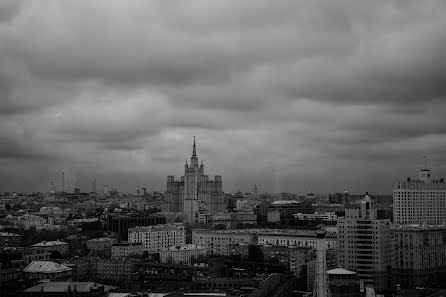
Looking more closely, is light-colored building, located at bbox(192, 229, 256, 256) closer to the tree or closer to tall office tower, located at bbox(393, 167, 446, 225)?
the tree

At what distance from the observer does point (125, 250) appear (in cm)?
4259

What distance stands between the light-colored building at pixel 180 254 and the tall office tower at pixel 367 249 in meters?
11.9

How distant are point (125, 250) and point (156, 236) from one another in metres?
5.77

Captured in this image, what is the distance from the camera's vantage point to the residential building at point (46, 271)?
99.6ft

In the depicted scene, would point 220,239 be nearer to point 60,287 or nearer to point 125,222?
point 125,222

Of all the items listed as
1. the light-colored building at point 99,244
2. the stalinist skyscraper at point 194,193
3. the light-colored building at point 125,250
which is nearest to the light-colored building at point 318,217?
the stalinist skyscraper at point 194,193

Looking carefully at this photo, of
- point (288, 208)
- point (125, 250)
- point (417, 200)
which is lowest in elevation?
point (125, 250)

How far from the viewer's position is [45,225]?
56.9 meters

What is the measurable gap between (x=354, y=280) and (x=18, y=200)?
58.6 m

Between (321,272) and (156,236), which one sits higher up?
(321,272)

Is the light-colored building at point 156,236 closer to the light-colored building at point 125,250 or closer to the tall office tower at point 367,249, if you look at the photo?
the light-colored building at point 125,250

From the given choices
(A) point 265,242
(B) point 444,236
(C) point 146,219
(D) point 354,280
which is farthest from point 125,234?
(D) point 354,280

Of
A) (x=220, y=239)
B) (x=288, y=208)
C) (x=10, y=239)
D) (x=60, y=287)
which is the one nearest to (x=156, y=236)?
(x=220, y=239)

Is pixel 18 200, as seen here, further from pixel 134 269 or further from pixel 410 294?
pixel 410 294
